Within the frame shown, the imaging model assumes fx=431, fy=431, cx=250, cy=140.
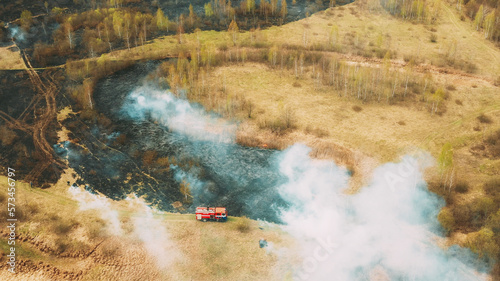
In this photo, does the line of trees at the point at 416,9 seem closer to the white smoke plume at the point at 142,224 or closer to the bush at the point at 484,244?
the bush at the point at 484,244

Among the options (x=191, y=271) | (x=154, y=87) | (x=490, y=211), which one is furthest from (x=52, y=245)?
(x=490, y=211)

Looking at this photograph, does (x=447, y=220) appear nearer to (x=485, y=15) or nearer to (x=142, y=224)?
(x=142, y=224)

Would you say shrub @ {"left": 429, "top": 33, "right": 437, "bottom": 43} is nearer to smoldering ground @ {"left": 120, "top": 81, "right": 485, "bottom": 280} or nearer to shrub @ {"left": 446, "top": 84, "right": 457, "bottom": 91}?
shrub @ {"left": 446, "top": 84, "right": 457, "bottom": 91}

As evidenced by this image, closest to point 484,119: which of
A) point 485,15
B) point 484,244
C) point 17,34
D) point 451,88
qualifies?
point 451,88

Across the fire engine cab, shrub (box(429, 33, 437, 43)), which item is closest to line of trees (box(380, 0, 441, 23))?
shrub (box(429, 33, 437, 43))

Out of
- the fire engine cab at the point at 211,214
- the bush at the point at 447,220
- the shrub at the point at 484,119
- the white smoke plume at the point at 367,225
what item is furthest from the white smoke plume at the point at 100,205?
the shrub at the point at 484,119

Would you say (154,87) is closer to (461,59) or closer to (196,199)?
(196,199)

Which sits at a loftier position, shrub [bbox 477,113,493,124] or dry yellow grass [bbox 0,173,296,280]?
shrub [bbox 477,113,493,124]
